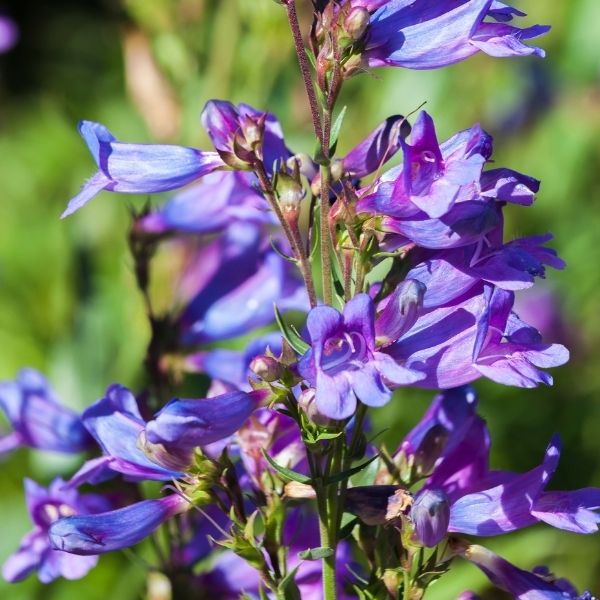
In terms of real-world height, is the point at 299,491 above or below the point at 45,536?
above

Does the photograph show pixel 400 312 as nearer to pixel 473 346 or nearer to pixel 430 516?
pixel 473 346

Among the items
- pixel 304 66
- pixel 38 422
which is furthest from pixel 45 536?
pixel 304 66

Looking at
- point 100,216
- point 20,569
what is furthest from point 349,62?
point 100,216

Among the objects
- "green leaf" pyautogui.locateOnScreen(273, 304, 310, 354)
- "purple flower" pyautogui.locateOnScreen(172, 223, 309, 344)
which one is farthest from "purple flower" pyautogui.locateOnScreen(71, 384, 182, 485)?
"purple flower" pyautogui.locateOnScreen(172, 223, 309, 344)

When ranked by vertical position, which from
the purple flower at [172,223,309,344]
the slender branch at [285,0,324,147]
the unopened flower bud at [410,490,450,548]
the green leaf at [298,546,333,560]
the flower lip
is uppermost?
the slender branch at [285,0,324,147]

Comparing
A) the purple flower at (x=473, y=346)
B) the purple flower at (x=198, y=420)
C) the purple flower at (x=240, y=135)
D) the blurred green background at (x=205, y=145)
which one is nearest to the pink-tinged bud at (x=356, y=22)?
the purple flower at (x=240, y=135)

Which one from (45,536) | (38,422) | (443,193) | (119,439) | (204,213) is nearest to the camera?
(443,193)

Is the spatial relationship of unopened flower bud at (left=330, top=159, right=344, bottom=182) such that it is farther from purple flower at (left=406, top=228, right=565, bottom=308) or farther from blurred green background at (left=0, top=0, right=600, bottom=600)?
blurred green background at (left=0, top=0, right=600, bottom=600)
